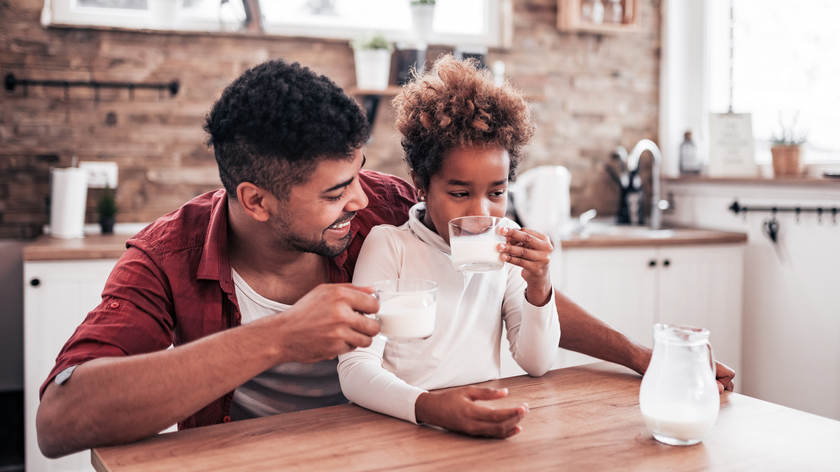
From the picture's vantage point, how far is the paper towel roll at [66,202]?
2779 millimetres

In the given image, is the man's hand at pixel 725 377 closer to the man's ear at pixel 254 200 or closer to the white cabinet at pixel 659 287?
the man's ear at pixel 254 200

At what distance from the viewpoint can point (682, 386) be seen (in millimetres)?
990

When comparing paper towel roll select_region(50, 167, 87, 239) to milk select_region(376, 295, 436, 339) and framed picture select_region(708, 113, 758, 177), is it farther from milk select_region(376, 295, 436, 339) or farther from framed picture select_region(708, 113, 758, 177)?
framed picture select_region(708, 113, 758, 177)

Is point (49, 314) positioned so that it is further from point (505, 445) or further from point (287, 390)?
point (505, 445)

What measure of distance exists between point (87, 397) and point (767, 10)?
338cm

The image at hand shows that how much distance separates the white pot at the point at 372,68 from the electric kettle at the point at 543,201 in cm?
81

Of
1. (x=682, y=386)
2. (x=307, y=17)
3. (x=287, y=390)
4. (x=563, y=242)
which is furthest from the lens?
(x=307, y=17)

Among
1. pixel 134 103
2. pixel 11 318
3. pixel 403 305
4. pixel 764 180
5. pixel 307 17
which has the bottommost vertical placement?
pixel 11 318

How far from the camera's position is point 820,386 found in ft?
9.45

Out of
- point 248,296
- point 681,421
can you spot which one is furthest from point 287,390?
point 681,421

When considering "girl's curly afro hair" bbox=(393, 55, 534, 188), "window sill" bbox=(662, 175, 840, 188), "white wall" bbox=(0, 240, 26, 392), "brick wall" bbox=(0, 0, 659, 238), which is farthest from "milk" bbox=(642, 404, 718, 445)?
"white wall" bbox=(0, 240, 26, 392)

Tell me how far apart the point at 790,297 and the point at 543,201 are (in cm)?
117

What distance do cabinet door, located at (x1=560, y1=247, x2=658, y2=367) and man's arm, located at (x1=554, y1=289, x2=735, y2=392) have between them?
4.63 ft

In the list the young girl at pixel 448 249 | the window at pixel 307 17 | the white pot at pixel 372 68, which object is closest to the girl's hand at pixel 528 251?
the young girl at pixel 448 249
